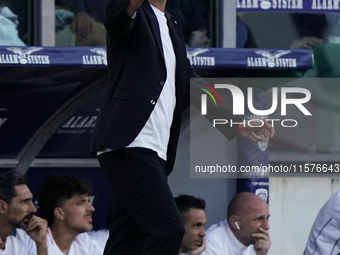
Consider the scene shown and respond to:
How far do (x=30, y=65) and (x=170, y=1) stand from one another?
2679mm

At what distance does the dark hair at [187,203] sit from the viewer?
179 inches

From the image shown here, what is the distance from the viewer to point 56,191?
4.36m

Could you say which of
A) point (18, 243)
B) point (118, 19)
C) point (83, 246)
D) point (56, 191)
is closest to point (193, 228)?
point (83, 246)

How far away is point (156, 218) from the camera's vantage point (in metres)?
2.36

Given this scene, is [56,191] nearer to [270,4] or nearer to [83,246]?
[83,246]

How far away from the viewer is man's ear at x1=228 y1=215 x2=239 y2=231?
468 cm

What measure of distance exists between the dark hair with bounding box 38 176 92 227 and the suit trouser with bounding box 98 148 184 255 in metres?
1.86

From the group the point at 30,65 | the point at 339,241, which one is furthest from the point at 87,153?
the point at 339,241

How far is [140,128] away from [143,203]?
282mm

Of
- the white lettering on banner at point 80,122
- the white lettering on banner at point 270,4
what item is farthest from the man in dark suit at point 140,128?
the white lettering on banner at point 270,4

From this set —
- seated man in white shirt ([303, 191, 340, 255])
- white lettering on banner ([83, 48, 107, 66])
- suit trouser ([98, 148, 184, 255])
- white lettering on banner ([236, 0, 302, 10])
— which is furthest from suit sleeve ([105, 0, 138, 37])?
white lettering on banner ([236, 0, 302, 10])

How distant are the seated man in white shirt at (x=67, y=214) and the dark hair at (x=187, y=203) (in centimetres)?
64

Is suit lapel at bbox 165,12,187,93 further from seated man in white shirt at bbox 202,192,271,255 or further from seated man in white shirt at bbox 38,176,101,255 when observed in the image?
seated man in white shirt at bbox 202,192,271,255

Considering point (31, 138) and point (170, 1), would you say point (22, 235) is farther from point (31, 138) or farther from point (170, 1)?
point (170, 1)
